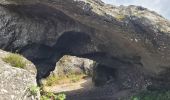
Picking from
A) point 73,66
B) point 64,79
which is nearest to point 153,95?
point 64,79

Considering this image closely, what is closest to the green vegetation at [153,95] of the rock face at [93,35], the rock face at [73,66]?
the rock face at [93,35]

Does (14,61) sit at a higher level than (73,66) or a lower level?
higher

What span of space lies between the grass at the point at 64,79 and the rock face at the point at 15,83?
2855 centimetres

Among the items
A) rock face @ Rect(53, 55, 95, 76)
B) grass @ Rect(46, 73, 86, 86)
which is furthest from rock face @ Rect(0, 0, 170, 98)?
rock face @ Rect(53, 55, 95, 76)

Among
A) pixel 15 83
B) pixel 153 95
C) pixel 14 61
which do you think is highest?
pixel 14 61

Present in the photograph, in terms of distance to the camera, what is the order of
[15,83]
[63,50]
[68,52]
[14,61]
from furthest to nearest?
[68,52] → [63,50] → [14,61] → [15,83]

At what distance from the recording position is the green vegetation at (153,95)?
1254 inches

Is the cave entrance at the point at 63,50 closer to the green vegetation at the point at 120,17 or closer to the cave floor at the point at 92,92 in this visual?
the cave floor at the point at 92,92

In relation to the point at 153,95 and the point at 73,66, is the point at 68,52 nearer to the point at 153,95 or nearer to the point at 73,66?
the point at 153,95

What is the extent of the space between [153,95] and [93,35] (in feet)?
23.6

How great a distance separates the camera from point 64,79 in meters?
57.7

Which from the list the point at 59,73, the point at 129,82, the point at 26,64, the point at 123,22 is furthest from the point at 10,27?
the point at 59,73

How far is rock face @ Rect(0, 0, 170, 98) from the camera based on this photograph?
95.5ft

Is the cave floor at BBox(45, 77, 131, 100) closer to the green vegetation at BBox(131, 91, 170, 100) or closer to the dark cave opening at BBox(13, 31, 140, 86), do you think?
the dark cave opening at BBox(13, 31, 140, 86)
